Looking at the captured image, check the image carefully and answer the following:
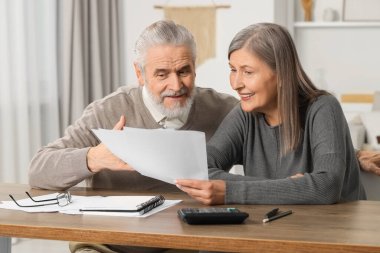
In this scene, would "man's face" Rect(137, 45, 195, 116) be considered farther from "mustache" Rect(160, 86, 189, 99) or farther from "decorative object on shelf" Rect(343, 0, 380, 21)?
"decorative object on shelf" Rect(343, 0, 380, 21)

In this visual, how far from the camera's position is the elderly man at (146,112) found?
231 centimetres

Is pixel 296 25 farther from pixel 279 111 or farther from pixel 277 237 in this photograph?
pixel 277 237

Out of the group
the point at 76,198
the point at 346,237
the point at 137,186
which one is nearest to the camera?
the point at 346,237

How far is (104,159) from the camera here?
220 centimetres

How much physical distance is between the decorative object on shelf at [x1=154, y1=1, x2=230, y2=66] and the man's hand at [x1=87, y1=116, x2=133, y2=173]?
9.85 ft

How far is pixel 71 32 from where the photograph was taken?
4887 mm

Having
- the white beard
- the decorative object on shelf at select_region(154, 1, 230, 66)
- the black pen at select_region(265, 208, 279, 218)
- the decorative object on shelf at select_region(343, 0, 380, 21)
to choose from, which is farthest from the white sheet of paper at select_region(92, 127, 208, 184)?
the decorative object on shelf at select_region(343, 0, 380, 21)

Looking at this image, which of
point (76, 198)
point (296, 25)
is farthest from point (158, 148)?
point (296, 25)

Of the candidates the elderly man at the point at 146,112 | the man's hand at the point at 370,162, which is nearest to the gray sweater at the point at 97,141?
the elderly man at the point at 146,112

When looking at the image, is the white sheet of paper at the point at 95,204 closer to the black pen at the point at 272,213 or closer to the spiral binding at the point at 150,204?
the spiral binding at the point at 150,204

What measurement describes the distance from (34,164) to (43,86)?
2447mm

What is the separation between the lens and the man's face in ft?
8.16

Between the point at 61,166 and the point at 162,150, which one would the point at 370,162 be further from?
the point at 61,166

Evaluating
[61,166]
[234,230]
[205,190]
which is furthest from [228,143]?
[234,230]
